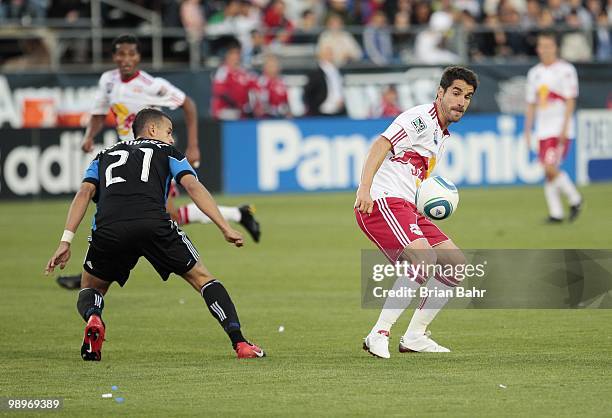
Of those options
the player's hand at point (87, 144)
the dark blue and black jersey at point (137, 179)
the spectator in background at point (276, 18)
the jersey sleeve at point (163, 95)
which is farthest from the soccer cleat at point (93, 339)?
the spectator in background at point (276, 18)

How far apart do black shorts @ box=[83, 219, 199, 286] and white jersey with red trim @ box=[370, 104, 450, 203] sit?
1381mm

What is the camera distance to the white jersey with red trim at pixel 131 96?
13.1 metres

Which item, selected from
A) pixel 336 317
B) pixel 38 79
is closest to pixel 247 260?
pixel 336 317

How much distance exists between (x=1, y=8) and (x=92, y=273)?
638 inches

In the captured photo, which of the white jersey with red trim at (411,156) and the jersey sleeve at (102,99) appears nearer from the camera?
the white jersey with red trim at (411,156)

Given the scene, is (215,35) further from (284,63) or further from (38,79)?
(38,79)

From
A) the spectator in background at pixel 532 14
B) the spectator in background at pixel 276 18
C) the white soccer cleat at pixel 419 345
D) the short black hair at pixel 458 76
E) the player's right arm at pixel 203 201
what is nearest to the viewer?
the player's right arm at pixel 203 201

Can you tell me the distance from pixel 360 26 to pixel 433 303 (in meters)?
18.4

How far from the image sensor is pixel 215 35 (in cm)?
2450

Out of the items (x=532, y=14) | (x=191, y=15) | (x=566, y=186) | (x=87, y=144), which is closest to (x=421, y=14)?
(x=532, y=14)

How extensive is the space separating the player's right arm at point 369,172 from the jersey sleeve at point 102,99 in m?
5.08

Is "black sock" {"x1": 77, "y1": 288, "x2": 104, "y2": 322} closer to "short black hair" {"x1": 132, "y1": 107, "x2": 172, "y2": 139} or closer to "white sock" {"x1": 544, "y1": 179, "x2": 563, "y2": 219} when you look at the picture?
"short black hair" {"x1": 132, "y1": 107, "x2": 172, "y2": 139}

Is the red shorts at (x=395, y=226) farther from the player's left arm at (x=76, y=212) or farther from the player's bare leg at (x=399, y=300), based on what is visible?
the player's left arm at (x=76, y=212)

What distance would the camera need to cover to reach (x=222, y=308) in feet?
29.1
